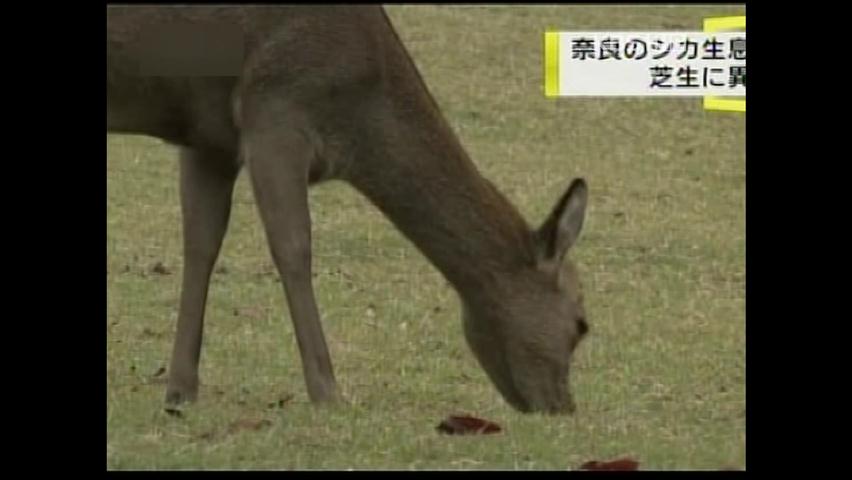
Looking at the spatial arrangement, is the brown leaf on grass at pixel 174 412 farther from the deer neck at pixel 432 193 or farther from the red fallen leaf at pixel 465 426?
the deer neck at pixel 432 193

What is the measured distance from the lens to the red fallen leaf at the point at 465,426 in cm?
832

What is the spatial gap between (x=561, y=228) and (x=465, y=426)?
1388 mm

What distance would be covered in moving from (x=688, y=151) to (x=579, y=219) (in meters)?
8.43

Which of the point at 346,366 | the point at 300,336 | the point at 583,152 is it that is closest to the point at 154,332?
the point at 346,366

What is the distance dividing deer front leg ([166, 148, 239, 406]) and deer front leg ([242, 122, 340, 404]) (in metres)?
0.62

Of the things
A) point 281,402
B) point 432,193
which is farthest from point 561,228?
point 281,402

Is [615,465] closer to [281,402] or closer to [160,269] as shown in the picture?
[281,402]

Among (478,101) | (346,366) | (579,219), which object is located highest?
(478,101)

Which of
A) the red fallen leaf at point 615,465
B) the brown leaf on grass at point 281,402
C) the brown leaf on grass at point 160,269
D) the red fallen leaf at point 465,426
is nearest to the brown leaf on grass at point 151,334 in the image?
the brown leaf on grass at point 160,269

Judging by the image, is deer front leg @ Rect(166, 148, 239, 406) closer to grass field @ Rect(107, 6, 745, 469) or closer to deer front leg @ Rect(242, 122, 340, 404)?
grass field @ Rect(107, 6, 745, 469)

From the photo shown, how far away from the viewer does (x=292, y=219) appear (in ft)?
29.5

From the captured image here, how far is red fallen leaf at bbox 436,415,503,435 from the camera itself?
832 centimetres
